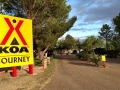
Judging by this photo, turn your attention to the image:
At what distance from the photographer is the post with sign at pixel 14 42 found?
40.2 feet

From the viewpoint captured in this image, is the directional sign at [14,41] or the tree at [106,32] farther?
the tree at [106,32]

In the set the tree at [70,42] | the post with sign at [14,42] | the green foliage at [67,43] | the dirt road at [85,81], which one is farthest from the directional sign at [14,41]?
the tree at [70,42]

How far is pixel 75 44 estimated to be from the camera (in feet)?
313

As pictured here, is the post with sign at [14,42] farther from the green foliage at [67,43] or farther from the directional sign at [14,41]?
the green foliage at [67,43]

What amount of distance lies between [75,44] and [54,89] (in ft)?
283

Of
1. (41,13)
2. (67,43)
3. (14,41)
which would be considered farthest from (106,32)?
(14,41)

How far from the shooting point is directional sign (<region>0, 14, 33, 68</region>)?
12.3 metres

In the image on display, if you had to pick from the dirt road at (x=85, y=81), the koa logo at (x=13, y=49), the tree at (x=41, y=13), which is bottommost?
the dirt road at (x=85, y=81)

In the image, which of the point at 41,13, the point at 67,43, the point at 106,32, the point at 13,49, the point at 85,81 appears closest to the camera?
the point at 85,81

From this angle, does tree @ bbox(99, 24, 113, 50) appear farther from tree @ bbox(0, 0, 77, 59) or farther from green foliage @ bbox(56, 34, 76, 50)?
tree @ bbox(0, 0, 77, 59)

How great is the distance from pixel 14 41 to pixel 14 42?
56 mm

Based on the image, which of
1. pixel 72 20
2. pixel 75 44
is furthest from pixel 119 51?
pixel 75 44

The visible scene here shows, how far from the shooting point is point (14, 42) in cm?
1280

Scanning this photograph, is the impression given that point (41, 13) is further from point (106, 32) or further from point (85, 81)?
point (106, 32)
